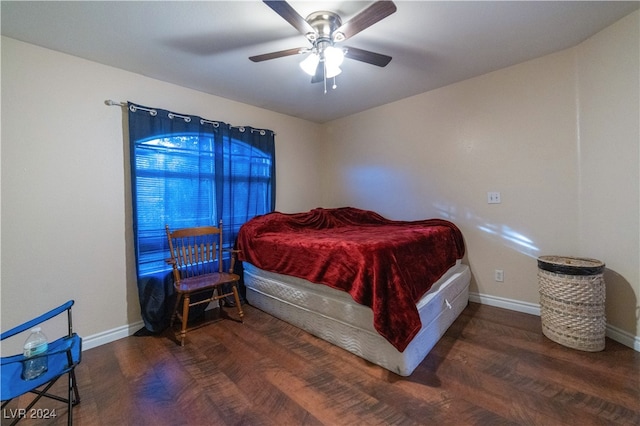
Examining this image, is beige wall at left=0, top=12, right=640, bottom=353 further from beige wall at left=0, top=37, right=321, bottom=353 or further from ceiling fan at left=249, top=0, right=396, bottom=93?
ceiling fan at left=249, top=0, right=396, bottom=93

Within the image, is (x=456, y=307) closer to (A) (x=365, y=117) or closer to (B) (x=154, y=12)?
(A) (x=365, y=117)

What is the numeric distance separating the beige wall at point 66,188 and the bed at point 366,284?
3.81 feet

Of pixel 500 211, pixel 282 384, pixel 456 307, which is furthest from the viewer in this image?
pixel 500 211

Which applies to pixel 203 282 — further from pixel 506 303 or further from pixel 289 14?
pixel 506 303

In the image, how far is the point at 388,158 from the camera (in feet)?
11.2

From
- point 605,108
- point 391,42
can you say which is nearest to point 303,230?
point 391,42

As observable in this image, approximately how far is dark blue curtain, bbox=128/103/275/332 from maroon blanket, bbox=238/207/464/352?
38 centimetres

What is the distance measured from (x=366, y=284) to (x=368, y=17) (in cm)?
156

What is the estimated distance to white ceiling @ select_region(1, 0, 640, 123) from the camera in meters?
1.65

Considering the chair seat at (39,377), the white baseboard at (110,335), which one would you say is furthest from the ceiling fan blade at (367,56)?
the white baseboard at (110,335)

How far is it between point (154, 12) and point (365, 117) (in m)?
2.60

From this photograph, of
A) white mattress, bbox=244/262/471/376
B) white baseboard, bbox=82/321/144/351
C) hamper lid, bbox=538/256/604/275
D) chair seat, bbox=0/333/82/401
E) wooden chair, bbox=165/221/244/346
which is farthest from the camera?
wooden chair, bbox=165/221/244/346

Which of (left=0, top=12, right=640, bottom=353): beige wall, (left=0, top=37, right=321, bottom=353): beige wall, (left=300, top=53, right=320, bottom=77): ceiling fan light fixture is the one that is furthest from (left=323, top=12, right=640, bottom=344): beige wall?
(left=0, top=37, right=321, bottom=353): beige wall

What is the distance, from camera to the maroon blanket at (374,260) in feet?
5.28
